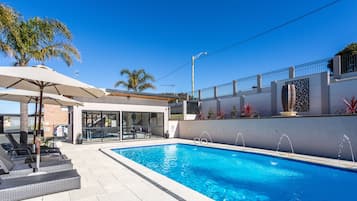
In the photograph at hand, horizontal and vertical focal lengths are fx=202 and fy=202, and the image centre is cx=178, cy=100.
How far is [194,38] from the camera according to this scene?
63.9 ft

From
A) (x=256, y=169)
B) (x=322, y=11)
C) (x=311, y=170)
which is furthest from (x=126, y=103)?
(x=322, y=11)

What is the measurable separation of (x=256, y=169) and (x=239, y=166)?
2.41 feet

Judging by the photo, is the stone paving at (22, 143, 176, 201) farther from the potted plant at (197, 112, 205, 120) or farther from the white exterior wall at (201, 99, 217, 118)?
the white exterior wall at (201, 99, 217, 118)

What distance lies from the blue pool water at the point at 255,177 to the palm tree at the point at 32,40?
24.9 feet

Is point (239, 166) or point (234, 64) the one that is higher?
point (234, 64)

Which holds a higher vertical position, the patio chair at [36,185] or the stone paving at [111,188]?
the patio chair at [36,185]

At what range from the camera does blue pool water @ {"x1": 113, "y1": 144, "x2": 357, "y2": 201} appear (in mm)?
5273

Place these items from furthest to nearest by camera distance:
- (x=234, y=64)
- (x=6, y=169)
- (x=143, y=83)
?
1. (x=143, y=83)
2. (x=234, y=64)
3. (x=6, y=169)

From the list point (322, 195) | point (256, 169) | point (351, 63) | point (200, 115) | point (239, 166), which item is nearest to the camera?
point (322, 195)

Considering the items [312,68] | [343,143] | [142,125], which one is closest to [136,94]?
[142,125]

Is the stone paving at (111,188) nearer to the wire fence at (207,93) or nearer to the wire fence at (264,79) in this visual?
the wire fence at (264,79)

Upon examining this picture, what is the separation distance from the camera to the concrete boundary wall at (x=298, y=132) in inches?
326

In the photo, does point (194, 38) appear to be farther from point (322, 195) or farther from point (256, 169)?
point (322, 195)

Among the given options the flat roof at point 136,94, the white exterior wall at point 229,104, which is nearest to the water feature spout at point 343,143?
the white exterior wall at point 229,104
